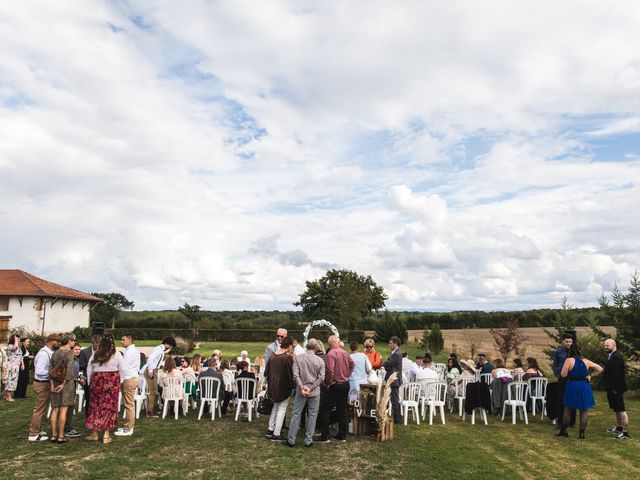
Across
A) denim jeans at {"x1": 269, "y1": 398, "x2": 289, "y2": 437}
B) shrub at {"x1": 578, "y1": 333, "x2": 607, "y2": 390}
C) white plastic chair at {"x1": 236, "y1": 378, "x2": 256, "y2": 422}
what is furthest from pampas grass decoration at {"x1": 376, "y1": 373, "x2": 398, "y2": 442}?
shrub at {"x1": 578, "y1": 333, "x2": 607, "y2": 390}

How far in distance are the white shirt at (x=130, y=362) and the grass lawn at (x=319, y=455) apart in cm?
96

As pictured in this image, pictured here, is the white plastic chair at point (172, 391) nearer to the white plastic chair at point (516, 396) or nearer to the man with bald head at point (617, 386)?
the white plastic chair at point (516, 396)

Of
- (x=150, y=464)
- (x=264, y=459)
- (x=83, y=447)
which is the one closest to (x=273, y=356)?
(x=264, y=459)

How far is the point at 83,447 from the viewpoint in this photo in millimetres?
7289

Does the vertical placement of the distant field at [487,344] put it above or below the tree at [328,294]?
below

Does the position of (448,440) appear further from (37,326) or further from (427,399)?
(37,326)

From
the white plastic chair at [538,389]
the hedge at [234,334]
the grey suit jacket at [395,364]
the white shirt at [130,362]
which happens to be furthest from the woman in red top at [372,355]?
the hedge at [234,334]

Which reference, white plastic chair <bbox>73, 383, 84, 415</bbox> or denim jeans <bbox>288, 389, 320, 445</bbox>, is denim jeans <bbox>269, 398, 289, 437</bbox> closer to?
denim jeans <bbox>288, 389, 320, 445</bbox>

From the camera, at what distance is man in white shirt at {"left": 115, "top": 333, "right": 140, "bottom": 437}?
8000 millimetres

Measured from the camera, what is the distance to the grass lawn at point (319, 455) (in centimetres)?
631

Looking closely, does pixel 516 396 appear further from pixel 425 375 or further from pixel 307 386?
pixel 307 386

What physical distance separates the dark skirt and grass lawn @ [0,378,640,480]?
33cm

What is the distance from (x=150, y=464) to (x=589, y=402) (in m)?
6.89

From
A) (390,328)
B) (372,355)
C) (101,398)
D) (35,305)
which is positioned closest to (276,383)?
(101,398)
